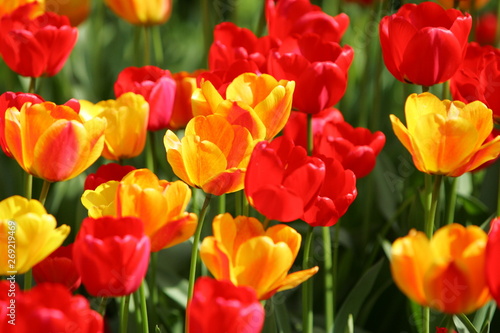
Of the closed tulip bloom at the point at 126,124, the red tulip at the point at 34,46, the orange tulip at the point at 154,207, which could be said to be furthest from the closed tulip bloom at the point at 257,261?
the red tulip at the point at 34,46

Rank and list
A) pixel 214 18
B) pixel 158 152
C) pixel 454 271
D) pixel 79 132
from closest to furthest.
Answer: pixel 454 271 < pixel 79 132 < pixel 158 152 < pixel 214 18

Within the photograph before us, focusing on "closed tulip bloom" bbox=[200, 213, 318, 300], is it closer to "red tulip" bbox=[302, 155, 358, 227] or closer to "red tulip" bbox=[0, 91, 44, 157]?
"red tulip" bbox=[302, 155, 358, 227]

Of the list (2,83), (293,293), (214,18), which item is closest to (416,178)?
(293,293)

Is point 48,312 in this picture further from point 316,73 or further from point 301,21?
point 301,21

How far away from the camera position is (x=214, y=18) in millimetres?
2004

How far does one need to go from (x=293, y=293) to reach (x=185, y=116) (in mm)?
383

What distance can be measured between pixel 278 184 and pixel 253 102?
173 millimetres

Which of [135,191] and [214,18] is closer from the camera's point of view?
[135,191]

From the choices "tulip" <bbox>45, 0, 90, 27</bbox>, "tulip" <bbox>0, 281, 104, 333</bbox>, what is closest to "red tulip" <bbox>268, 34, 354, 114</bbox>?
"tulip" <bbox>0, 281, 104, 333</bbox>

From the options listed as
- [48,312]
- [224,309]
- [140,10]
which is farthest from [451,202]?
[140,10]

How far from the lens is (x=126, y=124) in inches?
36.5

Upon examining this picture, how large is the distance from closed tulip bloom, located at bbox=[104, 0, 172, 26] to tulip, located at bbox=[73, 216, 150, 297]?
0.89 metres

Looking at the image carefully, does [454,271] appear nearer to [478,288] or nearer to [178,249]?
[478,288]

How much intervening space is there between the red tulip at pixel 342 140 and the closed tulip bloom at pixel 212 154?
0.18 m
